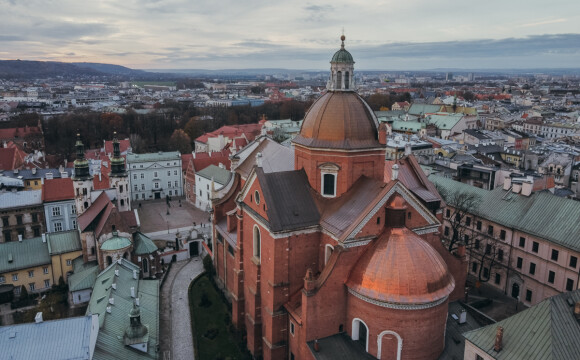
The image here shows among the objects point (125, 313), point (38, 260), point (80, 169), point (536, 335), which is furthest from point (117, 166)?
point (536, 335)

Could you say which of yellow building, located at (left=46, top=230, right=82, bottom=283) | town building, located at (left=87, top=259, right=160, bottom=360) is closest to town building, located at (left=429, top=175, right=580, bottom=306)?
town building, located at (left=87, top=259, right=160, bottom=360)

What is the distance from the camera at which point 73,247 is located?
47250 millimetres

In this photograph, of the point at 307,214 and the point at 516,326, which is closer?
the point at 516,326

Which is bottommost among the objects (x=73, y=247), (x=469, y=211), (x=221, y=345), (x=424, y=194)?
(x=221, y=345)

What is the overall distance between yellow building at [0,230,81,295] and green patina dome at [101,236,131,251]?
486cm

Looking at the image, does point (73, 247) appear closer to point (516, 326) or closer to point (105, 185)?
point (105, 185)

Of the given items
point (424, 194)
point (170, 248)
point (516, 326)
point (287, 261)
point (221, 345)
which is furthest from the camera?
point (170, 248)

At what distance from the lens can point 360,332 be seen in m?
29.6

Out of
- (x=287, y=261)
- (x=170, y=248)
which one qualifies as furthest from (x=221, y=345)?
(x=170, y=248)

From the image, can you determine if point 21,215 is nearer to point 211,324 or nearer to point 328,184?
point 211,324

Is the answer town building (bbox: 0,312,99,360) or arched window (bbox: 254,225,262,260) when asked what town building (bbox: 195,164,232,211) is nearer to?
arched window (bbox: 254,225,262,260)

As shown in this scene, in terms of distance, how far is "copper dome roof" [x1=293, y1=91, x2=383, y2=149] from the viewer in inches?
1259

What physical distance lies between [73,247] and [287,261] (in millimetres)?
28668

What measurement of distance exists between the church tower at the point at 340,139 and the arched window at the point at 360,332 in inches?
366
